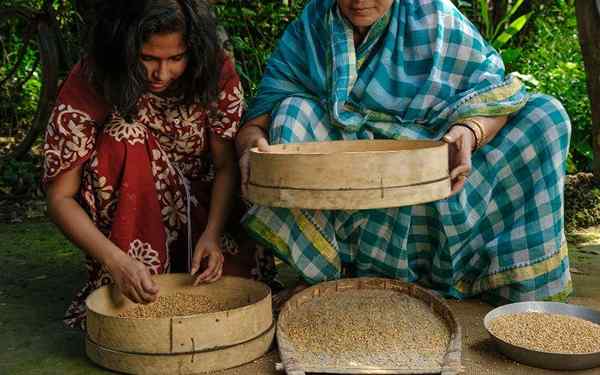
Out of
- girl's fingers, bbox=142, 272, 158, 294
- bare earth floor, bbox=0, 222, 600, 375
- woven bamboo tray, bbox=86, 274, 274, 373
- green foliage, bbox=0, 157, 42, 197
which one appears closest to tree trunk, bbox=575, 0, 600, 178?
bare earth floor, bbox=0, 222, 600, 375

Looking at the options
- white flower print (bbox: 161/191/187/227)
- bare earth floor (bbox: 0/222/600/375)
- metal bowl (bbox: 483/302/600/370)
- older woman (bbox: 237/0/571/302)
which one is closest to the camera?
metal bowl (bbox: 483/302/600/370)

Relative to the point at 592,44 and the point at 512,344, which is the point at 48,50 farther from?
the point at 512,344

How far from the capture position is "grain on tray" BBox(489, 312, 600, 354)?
2246 millimetres

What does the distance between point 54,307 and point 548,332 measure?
1.71 m

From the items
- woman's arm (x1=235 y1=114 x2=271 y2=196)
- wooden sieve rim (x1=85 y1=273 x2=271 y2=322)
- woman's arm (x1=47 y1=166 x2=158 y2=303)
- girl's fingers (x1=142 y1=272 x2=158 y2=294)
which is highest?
woman's arm (x1=235 y1=114 x2=271 y2=196)

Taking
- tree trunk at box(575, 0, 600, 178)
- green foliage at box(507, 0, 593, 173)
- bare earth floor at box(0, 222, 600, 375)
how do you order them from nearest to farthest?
bare earth floor at box(0, 222, 600, 375) < tree trunk at box(575, 0, 600, 178) < green foliage at box(507, 0, 593, 173)

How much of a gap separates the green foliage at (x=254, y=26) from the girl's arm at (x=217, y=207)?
6.56 feet

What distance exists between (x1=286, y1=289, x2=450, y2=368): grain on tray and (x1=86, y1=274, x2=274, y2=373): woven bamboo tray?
15 cm

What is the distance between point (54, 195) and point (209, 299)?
0.60m

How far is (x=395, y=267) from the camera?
2805mm

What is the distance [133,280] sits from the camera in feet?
7.67

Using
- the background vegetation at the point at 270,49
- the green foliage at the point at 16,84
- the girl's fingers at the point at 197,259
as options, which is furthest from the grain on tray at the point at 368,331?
the green foliage at the point at 16,84

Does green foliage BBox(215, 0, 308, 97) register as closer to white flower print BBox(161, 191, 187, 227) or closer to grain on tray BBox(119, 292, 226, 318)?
white flower print BBox(161, 191, 187, 227)

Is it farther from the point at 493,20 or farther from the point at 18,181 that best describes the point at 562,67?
the point at 18,181
